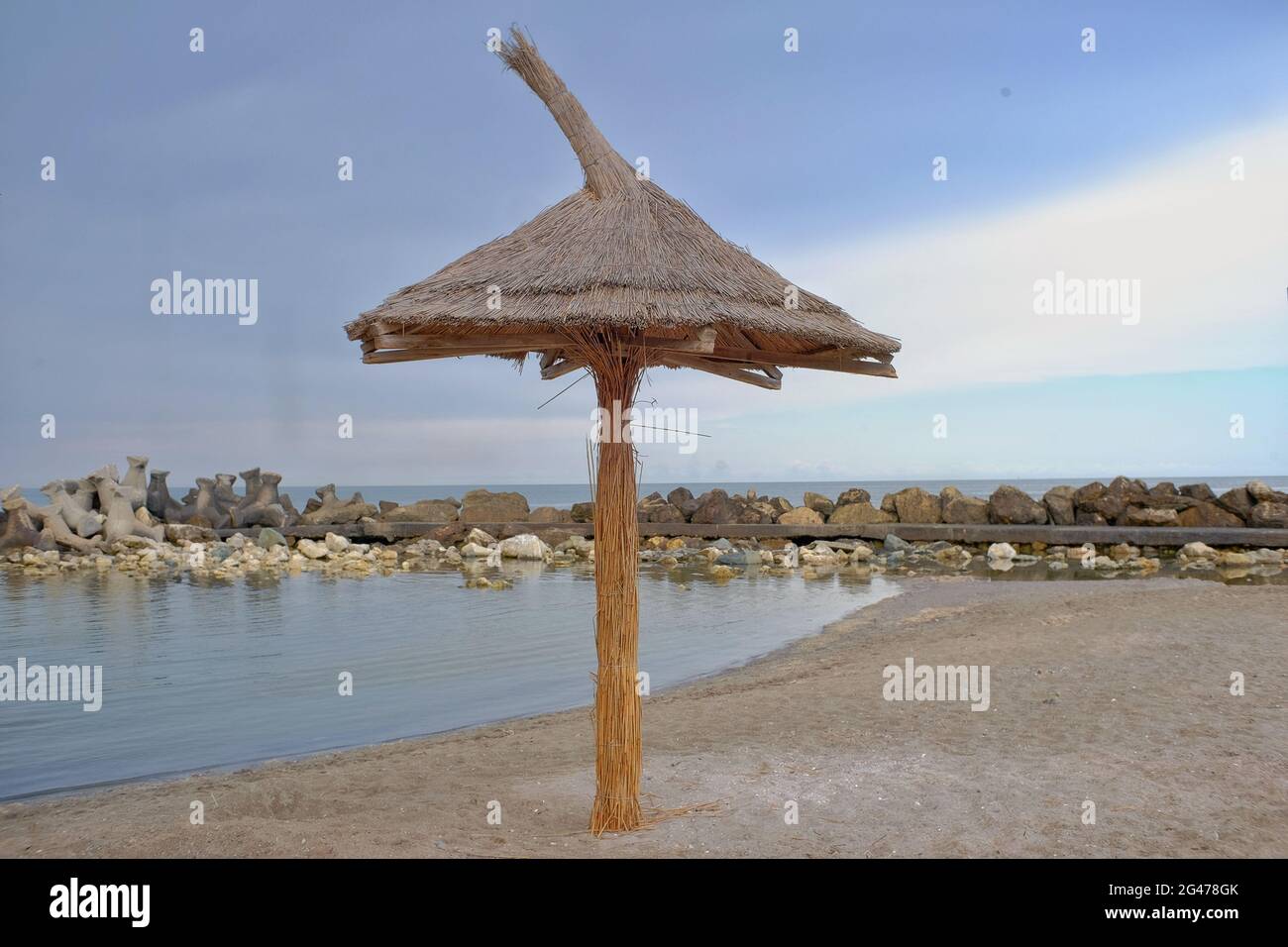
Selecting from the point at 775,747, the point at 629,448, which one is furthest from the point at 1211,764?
the point at 629,448

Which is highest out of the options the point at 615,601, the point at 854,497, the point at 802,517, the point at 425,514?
the point at 854,497

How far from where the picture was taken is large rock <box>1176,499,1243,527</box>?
2381 centimetres

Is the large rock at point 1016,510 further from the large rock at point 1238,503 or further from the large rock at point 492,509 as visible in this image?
the large rock at point 492,509

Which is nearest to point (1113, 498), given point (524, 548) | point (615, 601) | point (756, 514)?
point (756, 514)

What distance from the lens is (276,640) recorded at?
13859mm

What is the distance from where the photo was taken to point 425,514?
30484 mm

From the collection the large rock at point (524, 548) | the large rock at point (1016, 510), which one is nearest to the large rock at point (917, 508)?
the large rock at point (1016, 510)

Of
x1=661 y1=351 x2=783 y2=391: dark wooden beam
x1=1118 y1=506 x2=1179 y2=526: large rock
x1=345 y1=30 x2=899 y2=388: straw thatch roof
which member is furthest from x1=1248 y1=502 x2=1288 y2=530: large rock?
x1=345 y1=30 x2=899 y2=388: straw thatch roof

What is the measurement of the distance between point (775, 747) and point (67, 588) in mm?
17449

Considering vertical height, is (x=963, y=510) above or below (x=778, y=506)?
below

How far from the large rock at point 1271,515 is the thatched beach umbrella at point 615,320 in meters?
21.9

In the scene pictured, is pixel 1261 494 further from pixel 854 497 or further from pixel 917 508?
pixel 854 497

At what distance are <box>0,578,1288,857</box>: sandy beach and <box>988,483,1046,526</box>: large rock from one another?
51.7 ft

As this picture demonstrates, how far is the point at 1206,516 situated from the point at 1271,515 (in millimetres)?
1481
